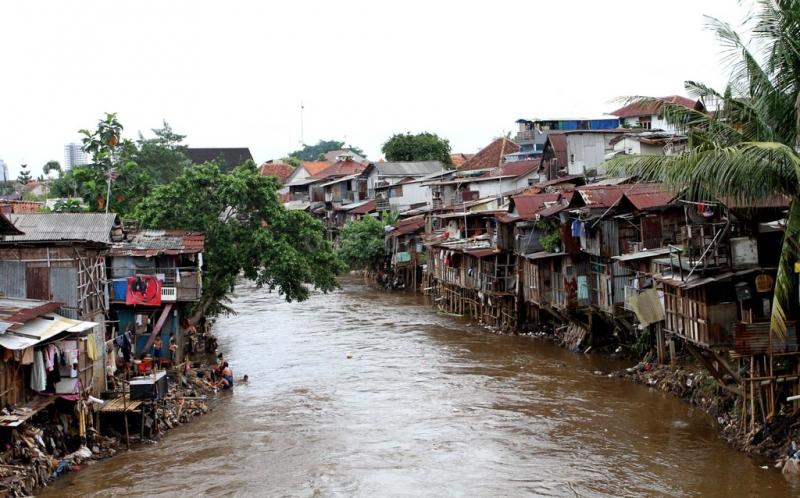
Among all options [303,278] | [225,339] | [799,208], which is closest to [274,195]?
[303,278]

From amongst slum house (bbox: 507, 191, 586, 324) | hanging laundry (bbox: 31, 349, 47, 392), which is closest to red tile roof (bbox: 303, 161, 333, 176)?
slum house (bbox: 507, 191, 586, 324)

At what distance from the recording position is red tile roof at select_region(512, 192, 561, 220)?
3583 cm

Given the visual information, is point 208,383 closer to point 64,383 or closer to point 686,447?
point 64,383

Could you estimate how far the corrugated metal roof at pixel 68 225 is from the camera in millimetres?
28438

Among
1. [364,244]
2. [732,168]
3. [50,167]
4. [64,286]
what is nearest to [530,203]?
[64,286]

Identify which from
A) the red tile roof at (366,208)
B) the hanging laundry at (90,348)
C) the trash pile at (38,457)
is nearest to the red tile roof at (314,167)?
Result: the red tile roof at (366,208)

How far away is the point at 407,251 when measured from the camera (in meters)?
58.0

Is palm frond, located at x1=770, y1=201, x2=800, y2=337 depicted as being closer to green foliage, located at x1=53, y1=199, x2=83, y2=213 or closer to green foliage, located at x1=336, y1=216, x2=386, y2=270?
green foliage, located at x1=53, y1=199, x2=83, y2=213

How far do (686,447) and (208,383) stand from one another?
49.9 ft

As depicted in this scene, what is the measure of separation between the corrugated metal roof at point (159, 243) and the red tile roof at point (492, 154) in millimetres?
34027

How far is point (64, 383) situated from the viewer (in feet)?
66.0

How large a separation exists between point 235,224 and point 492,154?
3254cm

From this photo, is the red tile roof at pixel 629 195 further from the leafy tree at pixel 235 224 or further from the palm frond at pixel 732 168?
the leafy tree at pixel 235 224

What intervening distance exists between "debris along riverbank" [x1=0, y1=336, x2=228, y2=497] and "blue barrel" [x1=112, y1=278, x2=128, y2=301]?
338 centimetres
